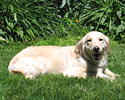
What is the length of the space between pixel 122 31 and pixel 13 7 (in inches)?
138

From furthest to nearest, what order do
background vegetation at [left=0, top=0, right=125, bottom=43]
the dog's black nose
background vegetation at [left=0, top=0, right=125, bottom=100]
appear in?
background vegetation at [left=0, top=0, right=125, bottom=43] → the dog's black nose → background vegetation at [left=0, top=0, right=125, bottom=100]

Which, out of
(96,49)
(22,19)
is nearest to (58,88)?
(96,49)

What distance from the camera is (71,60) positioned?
3795 millimetres

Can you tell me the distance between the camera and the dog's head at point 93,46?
11.1 ft

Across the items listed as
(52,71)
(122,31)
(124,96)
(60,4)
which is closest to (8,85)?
(52,71)

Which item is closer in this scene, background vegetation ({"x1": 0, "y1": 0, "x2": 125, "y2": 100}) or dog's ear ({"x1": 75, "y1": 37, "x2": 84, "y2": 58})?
background vegetation ({"x1": 0, "y1": 0, "x2": 125, "y2": 100})

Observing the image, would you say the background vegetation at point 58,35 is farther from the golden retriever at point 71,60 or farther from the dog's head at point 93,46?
the dog's head at point 93,46

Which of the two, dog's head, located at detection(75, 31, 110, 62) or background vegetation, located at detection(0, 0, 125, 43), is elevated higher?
background vegetation, located at detection(0, 0, 125, 43)

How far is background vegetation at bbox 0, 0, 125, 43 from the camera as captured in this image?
5.99 meters

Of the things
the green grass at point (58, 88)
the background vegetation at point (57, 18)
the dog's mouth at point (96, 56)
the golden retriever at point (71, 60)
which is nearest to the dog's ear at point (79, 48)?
the golden retriever at point (71, 60)

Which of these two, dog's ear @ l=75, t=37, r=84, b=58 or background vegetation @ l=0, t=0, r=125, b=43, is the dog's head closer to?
dog's ear @ l=75, t=37, r=84, b=58

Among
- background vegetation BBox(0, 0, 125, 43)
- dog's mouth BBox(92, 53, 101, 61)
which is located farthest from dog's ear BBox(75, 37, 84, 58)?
background vegetation BBox(0, 0, 125, 43)

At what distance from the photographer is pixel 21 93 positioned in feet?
8.80

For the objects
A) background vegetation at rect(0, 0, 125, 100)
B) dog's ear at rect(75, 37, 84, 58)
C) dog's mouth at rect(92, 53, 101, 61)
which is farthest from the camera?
dog's ear at rect(75, 37, 84, 58)
